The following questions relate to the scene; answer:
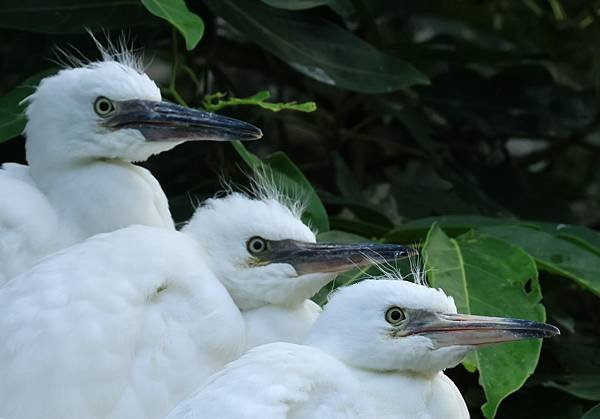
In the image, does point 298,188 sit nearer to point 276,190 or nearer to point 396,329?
point 276,190

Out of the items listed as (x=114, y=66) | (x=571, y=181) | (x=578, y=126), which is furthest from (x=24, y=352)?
(x=571, y=181)

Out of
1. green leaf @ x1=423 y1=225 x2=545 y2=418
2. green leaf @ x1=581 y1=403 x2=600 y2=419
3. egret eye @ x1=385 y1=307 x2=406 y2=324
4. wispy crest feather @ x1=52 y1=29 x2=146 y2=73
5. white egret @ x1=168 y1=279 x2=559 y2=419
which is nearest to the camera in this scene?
white egret @ x1=168 y1=279 x2=559 y2=419

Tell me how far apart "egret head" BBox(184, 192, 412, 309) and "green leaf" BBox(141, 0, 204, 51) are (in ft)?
1.25

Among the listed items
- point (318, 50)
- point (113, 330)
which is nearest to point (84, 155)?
point (113, 330)

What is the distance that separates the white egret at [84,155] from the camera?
328 cm

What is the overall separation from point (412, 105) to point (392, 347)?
1740mm

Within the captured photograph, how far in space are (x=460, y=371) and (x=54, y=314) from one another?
1169 millimetres

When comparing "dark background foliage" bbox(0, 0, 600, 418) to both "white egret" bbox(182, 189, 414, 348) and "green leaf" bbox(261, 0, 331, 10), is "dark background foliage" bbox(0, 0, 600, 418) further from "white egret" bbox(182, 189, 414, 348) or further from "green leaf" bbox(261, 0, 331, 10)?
"white egret" bbox(182, 189, 414, 348)

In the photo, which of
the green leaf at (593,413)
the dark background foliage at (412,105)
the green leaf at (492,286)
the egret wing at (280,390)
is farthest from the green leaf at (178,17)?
the green leaf at (593,413)

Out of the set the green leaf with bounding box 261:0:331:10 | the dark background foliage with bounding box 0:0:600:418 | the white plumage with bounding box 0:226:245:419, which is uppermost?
the green leaf with bounding box 261:0:331:10

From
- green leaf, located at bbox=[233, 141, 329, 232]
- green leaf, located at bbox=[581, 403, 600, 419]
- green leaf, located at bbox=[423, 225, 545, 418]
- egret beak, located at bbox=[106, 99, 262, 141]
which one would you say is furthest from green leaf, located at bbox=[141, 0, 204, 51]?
green leaf, located at bbox=[581, 403, 600, 419]

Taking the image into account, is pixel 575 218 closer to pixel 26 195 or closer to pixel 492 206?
pixel 492 206

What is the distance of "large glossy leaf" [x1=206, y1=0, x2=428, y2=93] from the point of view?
381cm

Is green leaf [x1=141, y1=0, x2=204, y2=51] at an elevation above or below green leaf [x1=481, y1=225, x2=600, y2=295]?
above
